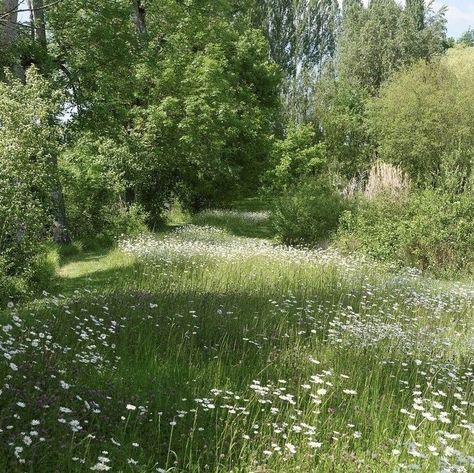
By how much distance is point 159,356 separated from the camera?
559 centimetres

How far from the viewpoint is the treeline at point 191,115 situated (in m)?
10.8

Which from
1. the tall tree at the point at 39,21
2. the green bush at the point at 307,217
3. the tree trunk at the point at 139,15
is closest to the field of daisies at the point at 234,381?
the tall tree at the point at 39,21

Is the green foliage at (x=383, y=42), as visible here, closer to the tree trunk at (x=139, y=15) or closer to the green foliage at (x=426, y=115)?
the green foliage at (x=426, y=115)

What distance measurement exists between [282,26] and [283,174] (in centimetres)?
1836

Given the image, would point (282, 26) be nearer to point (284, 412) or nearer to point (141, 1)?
point (141, 1)

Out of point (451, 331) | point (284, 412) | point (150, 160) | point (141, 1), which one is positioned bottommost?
point (451, 331)

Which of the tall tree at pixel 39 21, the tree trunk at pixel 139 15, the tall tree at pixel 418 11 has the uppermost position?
the tall tree at pixel 418 11

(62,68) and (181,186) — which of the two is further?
(181,186)

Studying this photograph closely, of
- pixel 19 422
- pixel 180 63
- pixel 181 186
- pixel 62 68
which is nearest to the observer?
pixel 19 422

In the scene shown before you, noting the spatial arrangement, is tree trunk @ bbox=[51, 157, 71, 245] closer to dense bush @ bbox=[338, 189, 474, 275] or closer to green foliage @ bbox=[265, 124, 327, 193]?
dense bush @ bbox=[338, 189, 474, 275]

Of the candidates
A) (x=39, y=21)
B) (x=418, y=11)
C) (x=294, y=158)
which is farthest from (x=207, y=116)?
(x=418, y=11)

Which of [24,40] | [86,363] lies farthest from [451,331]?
[24,40]

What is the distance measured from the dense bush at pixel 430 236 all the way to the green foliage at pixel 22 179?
374 inches

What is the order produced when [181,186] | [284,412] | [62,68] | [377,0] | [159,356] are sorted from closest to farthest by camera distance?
1. [284,412]
2. [159,356]
3. [62,68]
4. [181,186]
5. [377,0]
